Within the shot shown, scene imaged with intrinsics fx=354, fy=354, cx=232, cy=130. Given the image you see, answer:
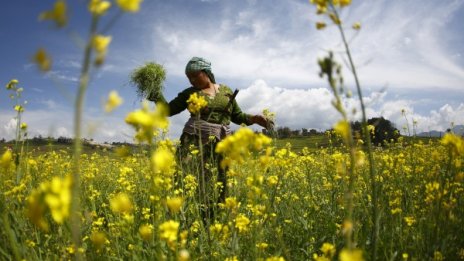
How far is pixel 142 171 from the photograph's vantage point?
442 centimetres

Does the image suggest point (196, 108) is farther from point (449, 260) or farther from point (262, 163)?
point (449, 260)

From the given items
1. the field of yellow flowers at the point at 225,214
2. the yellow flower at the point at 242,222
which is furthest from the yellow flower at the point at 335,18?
the yellow flower at the point at 242,222

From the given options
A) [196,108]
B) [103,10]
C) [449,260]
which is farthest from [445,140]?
[103,10]

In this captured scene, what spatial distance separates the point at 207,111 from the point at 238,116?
2.32ft

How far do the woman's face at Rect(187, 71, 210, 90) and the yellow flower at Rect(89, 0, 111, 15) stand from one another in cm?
337

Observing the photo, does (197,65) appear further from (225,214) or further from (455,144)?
(455,144)

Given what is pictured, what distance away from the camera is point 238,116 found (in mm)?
4789

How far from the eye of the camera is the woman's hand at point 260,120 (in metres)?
4.34

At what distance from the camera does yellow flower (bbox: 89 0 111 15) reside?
2.91 ft

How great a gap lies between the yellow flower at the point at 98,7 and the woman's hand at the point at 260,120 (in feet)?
11.2

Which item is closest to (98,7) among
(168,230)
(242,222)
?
(168,230)

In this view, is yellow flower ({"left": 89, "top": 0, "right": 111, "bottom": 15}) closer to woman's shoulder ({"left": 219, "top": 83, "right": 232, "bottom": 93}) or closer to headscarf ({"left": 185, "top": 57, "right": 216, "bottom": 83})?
headscarf ({"left": 185, "top": 57, "right": 216, "bottom": 83})

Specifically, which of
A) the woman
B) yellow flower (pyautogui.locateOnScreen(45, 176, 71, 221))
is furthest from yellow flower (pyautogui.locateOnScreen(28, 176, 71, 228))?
the woman

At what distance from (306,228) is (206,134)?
5.39 feet
